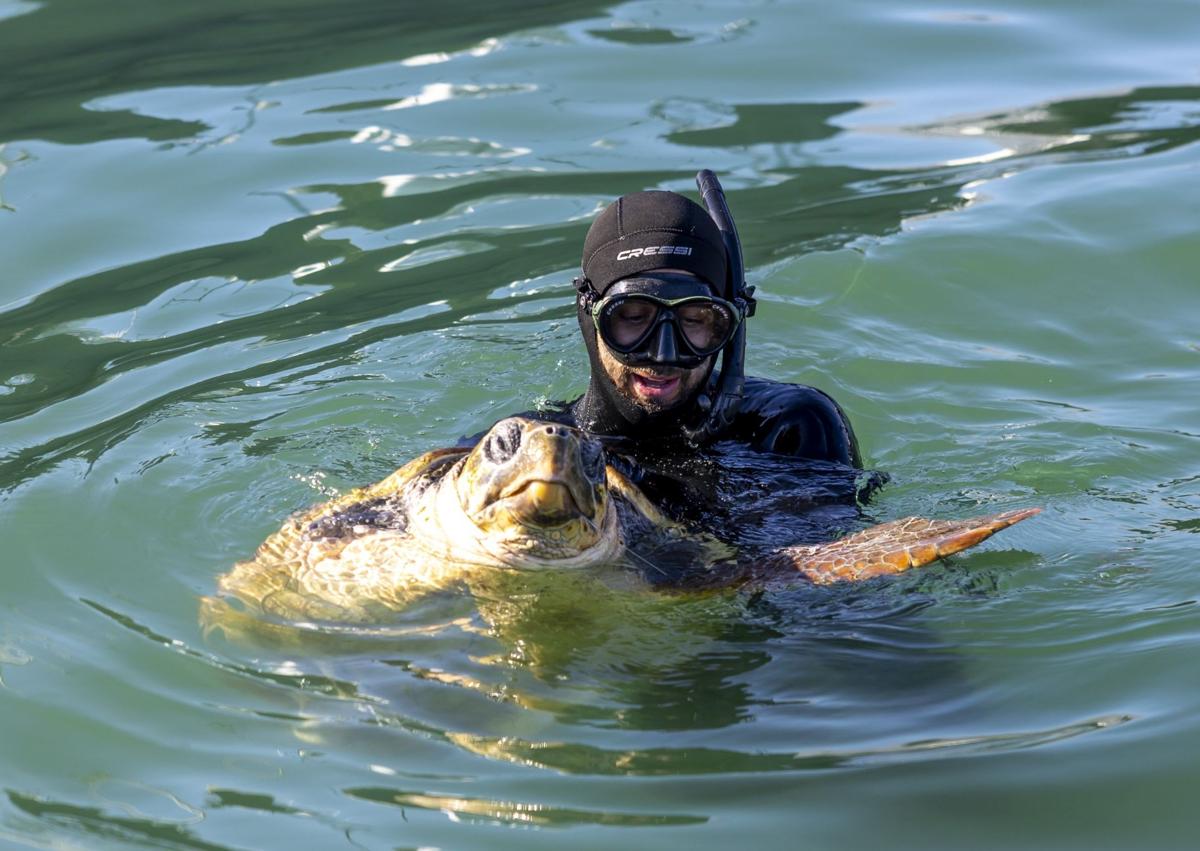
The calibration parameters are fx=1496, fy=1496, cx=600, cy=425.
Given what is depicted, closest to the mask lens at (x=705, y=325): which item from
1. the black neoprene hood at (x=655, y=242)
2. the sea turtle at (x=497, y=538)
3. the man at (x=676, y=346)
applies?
the man at (x=676, y=346)

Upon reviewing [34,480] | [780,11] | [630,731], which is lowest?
[630,731]

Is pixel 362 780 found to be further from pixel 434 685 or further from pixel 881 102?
pixel 881 102

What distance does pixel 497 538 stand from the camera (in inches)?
170

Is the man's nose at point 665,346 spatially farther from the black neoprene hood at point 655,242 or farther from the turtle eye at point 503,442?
the turtle eye at point 503,442

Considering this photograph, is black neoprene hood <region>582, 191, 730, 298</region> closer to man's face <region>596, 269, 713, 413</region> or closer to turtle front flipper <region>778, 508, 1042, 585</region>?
man's face <region>596, 269, 713, 413</region>

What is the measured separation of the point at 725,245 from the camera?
18.5 ft

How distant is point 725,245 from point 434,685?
2113 mm

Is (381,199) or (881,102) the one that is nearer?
(381,199)

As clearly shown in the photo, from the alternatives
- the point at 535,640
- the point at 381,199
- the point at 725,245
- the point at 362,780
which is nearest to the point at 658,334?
the point at 725,245

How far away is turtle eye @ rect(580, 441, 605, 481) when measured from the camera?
4.24 metres

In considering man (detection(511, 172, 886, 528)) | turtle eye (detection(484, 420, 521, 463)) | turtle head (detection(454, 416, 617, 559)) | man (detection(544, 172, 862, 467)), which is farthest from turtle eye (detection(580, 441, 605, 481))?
man (detection(544, 172, 862, 467))

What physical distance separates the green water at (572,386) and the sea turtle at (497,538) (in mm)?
168

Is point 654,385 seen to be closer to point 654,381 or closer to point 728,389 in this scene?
point 654,381

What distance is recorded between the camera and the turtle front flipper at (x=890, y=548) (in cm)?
439
